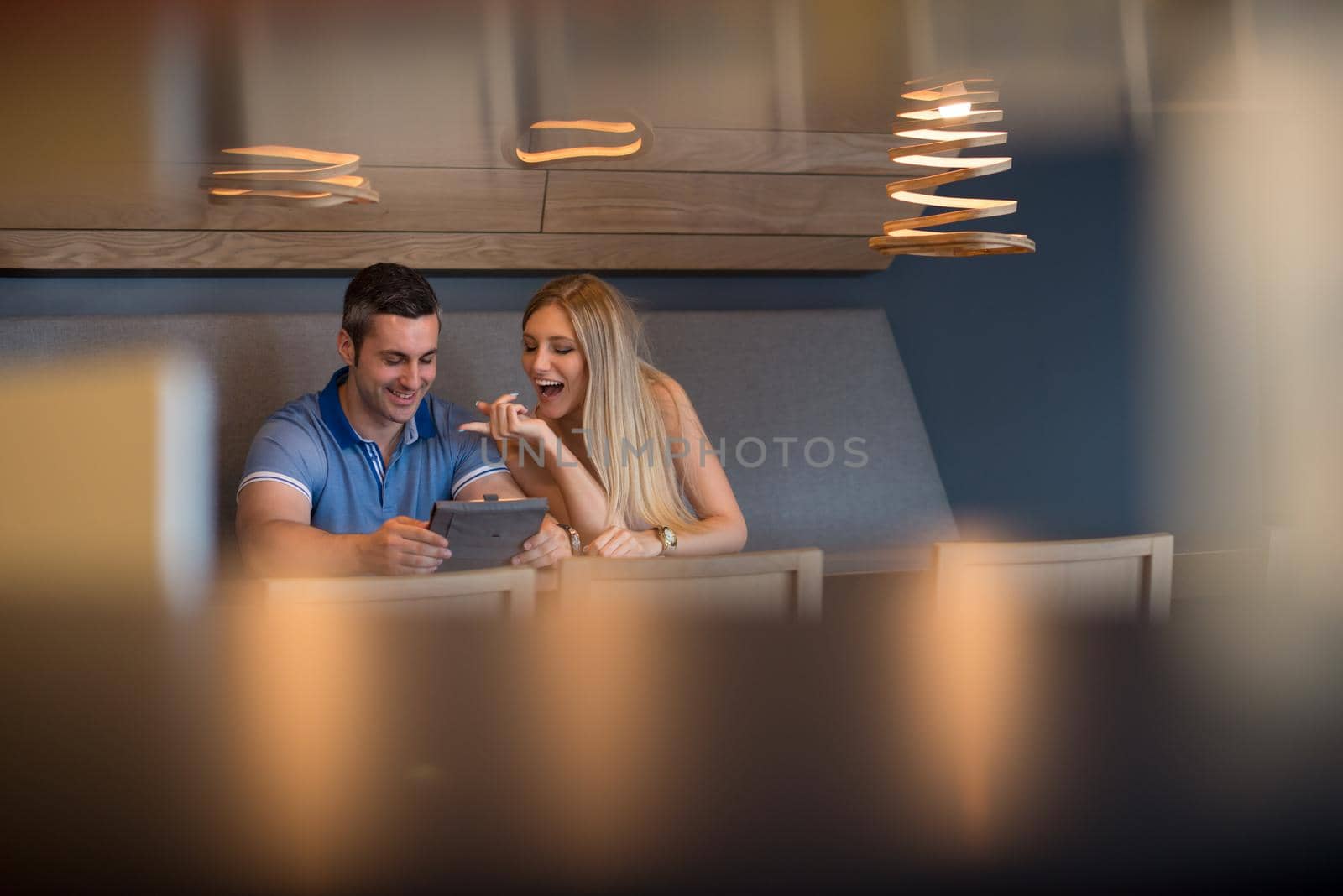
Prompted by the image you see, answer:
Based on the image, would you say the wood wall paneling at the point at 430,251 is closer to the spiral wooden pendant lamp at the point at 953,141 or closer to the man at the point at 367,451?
the man at the point at 367,451

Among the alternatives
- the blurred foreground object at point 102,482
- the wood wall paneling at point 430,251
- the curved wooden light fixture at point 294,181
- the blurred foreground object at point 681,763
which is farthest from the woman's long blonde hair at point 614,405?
the blurred foreground object at point 681,763

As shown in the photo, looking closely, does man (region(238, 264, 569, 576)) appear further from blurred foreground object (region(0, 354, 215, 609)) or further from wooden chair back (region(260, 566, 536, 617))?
wooden chair back (region(260, 566, 536, 617))

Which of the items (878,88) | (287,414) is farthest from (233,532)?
(878,88)

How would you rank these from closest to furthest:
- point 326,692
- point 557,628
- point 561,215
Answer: point 326,692
point 557,628
point 561,215

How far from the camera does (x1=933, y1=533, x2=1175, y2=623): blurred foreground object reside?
3.33 ft

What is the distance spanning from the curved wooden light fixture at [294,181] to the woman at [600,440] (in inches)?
13.0

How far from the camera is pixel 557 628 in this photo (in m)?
0.72

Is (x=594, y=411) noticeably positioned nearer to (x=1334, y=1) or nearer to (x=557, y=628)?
(x=557, y=628)

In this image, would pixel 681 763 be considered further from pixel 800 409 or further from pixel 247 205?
pixel 800 409

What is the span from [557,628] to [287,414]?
100 cm

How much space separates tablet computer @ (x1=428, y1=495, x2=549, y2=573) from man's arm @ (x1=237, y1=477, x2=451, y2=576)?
0.08ft

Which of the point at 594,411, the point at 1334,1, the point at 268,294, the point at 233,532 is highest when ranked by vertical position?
the point at 1334,1

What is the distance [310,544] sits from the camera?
4.63 feet

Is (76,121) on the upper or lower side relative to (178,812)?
upper
